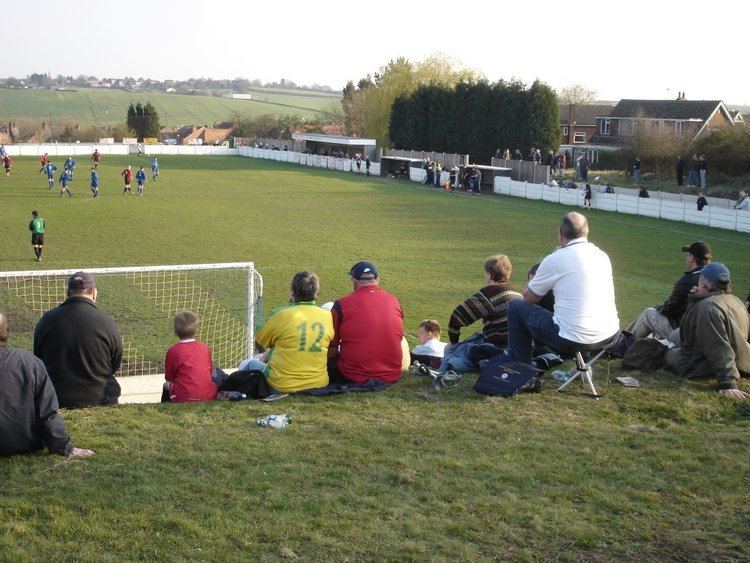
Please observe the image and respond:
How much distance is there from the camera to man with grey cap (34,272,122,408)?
6.78 meters

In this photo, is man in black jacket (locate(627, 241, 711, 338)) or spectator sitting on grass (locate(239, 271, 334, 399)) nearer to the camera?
spectator sitting on grass (locate(239, 271, 334, 399))

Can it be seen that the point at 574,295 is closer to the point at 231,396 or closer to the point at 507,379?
the point at 507,379

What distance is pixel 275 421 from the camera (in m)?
6.26

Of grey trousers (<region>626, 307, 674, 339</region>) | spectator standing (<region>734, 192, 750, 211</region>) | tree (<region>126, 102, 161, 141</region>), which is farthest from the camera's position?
tree (<region>126, 102, 161, 141</region>)

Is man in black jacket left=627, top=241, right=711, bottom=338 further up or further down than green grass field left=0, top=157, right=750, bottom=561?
further up

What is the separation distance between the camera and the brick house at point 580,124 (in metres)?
76.2

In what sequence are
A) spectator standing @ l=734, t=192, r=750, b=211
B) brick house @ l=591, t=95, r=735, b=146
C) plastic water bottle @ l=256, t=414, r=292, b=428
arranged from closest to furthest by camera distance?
plastic water bottle @ l=256, t=414, r=292, b=428, spectator standing @ l=734, t=192, r=750, b=211, brick house @ l=591, t=95, r=735, b=146

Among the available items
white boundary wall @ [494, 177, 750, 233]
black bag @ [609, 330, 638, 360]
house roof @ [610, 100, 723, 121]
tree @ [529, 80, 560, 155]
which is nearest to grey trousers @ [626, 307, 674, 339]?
black bag @ [609, 330, 638, 360]

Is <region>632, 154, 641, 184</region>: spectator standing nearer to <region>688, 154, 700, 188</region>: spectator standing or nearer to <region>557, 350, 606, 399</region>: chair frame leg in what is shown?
<region>688, 154, 700, 188</region>: spectator standing

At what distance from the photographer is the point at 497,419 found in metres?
6.44

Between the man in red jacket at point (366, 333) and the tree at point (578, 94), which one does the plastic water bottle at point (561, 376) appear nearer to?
the man in red jacket at point (366, 333)

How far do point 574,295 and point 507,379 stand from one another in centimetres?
85

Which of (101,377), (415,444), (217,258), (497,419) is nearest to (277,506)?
(415,444)

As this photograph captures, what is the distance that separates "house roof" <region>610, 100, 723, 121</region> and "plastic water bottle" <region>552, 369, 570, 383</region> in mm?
58224
